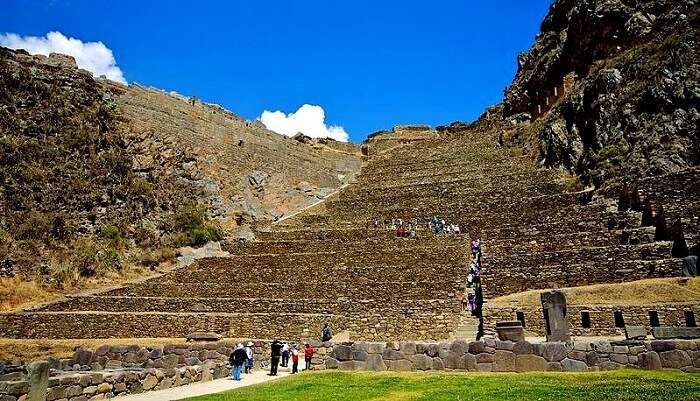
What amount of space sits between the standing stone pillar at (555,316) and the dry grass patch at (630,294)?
9.57ft

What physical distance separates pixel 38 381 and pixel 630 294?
49.8 feet

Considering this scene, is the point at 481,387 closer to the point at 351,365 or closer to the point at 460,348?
the point at 460,348

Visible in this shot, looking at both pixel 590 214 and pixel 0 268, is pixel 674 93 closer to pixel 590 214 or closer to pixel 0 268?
pixel 590 214

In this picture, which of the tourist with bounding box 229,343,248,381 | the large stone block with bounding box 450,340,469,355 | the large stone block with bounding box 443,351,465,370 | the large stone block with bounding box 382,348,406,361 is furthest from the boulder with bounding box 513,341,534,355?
the tourist with bounding box 229,343,248,381

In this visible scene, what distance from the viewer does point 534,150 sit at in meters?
38.7

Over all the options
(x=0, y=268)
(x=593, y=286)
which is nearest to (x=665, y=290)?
(x=593, y=286)

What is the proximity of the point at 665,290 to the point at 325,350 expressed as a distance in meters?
9.92

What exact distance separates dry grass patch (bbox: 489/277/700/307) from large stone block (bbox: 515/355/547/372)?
595cm

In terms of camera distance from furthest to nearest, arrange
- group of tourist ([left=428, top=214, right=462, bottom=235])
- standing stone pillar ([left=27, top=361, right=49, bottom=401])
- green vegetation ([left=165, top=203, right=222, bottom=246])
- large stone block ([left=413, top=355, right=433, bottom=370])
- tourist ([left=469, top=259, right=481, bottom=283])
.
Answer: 1. green vegetation ([left=165, top=203, right=222, bottom=246])
2. group of tourist ([left=428, top=214, right=462, bottom=235])
3. tourist ([left=469, top=259, right=481, bottom=283])
4. large stone block ([left=413, top=355, right=433, bottom=370])
5. standing stone pillar ([left=27, top=361, right=49, bottom=401])

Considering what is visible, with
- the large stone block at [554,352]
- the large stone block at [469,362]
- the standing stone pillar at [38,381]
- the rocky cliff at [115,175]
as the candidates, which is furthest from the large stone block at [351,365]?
the rocky cliff at [115,175]

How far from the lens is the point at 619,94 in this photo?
31344mm

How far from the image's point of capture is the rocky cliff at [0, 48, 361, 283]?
28047 mm

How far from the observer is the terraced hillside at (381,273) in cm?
1833

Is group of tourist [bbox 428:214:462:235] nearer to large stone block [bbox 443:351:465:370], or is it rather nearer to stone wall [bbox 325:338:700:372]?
stone wall [bbox 325:338:700:372]
